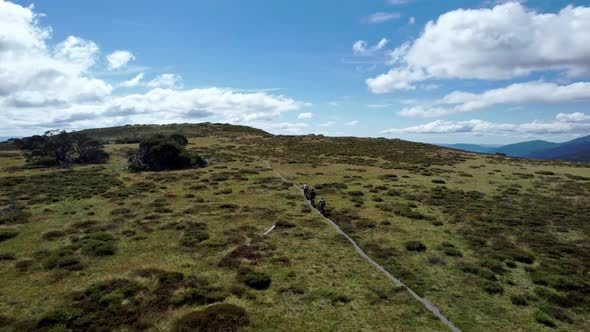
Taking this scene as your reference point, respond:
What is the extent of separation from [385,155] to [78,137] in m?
82.7

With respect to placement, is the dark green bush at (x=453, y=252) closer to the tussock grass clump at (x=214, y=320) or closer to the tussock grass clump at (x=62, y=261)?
the tussock grass clump at (x=214, y=320)

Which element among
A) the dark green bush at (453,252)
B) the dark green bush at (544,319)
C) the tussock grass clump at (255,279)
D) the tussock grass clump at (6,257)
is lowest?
the dark green bush at (544,319)

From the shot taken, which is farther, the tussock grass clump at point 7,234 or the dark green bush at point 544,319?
the tussock grass clump at point 7,234

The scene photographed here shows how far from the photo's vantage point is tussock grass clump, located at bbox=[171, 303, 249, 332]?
1633 centimetres

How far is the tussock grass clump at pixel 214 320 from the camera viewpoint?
53.6ft

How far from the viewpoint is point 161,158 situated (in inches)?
2849

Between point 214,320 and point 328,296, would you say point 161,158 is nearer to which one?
point 214,320

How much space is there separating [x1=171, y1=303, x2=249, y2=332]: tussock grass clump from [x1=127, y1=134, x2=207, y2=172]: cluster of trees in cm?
5879

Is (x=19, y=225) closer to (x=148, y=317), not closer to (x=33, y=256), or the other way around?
(x=33, y=256)

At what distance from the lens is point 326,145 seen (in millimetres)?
111312

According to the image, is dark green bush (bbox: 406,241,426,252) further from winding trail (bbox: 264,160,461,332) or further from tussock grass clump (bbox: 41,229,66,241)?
tussock grass clump (bbox: 41,229,66,241)

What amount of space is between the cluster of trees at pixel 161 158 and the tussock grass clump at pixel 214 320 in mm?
58792

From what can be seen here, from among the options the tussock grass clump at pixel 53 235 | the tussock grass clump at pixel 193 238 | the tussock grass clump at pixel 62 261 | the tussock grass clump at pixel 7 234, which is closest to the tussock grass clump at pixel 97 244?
the tussock grass clump at pixel 62 261

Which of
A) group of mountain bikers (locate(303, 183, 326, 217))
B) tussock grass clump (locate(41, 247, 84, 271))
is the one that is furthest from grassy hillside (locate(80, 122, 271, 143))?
tussock grass clump (locate(41, 247, 84, 271))
